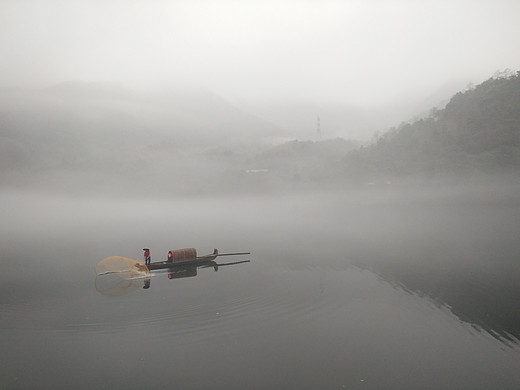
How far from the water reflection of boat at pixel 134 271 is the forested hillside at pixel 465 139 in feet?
332

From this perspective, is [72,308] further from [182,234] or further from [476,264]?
[182,234]

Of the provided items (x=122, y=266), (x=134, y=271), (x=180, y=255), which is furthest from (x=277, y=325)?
(x=122, y=266)

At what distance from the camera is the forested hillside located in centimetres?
8950

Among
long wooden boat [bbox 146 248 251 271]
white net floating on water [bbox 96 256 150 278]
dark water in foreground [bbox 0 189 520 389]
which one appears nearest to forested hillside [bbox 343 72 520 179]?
dark water in foreground [bbox 0 189 520 389]

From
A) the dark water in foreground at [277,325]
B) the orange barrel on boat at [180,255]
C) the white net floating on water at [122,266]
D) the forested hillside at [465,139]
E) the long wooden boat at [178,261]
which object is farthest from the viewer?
the forested hillside at [465,139]

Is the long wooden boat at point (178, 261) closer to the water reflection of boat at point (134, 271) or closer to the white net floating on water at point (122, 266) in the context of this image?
the water reflection of boat at point (134, 271)

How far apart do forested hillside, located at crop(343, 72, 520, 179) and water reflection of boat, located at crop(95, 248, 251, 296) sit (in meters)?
101

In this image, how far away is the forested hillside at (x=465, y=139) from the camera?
3524 inches

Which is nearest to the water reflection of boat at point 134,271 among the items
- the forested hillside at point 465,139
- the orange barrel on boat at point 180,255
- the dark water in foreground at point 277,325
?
the orange barrel on boat at point 180,255

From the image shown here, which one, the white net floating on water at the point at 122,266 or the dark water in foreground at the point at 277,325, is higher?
the white net floating on water at the point at 122,266

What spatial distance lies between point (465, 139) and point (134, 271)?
109 metres

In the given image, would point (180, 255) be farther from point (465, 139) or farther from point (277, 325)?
point (465, 139)

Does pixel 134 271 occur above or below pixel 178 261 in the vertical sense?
below

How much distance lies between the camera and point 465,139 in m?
97.9
